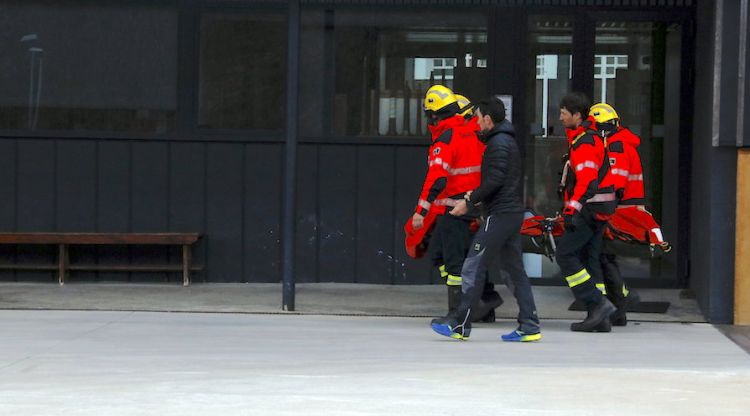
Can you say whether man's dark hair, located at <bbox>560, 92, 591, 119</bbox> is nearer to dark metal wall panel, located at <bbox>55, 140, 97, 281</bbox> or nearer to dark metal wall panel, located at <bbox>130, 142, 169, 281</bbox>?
dark metal wall panel, located at <bbox>130, 142, 169, 281</bbox>

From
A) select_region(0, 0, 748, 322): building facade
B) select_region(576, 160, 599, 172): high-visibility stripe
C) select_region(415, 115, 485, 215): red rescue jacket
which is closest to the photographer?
select_region(415, 115, 485, 215): red rescue jacket

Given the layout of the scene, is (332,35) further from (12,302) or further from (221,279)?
(12,302)

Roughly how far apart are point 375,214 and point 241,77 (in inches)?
71.8

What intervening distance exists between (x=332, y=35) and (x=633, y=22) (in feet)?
9.27

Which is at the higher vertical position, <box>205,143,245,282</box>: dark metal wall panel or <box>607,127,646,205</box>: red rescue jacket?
<box>607,127,646,205</box>: red rescue jacket

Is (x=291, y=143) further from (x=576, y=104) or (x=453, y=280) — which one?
(x=576, y=104)

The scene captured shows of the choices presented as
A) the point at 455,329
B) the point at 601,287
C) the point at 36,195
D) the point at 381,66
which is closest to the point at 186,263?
the point at 36,195

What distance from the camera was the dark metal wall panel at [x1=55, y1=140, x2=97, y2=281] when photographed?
1439 centimetres

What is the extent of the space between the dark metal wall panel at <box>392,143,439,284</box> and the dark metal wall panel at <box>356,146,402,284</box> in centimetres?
4

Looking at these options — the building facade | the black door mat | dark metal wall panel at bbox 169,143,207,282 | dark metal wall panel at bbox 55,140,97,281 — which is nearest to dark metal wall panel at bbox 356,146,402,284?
the building facade

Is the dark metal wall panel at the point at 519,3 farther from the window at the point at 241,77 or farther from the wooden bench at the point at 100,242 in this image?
the wooden bench at the point at 100,242

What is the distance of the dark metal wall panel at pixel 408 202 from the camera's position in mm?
14289

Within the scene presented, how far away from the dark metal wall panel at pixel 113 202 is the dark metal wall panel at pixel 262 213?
1138 mm

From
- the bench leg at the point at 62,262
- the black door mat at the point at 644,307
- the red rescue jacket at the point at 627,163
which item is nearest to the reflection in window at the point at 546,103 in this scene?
the black door mat at the point at 644,307
